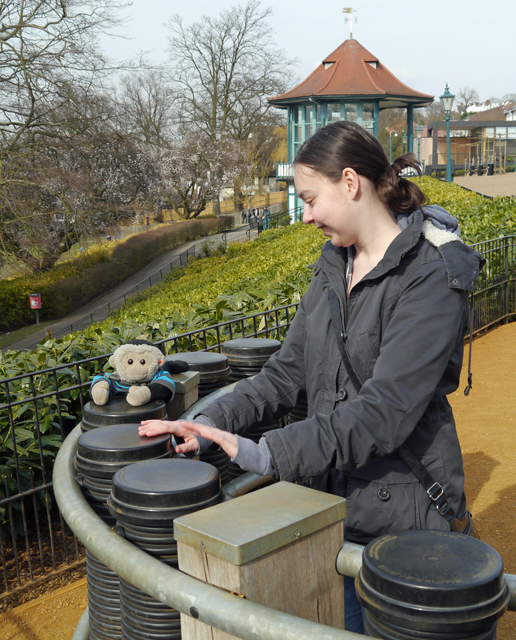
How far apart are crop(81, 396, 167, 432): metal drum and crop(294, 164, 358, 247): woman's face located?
3.16 feet

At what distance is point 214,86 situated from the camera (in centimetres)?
4806

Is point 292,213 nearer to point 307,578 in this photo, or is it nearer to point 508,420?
point 508,420

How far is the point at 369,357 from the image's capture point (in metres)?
1.67

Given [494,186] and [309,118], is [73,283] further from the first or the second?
[494,186]

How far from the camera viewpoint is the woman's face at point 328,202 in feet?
5.71

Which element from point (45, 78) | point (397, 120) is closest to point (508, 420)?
point (45, 78)

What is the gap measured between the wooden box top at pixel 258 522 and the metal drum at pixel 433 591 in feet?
0.43

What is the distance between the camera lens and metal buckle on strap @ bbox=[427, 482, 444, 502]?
1.61m

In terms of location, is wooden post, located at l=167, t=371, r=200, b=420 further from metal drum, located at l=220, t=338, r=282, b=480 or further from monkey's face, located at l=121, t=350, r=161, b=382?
metal drum, located at l=220, t=338, r=282, b=480

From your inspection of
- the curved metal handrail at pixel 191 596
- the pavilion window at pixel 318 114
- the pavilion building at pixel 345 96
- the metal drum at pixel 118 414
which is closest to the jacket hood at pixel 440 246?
the curved metal handrail at pixel 191 596

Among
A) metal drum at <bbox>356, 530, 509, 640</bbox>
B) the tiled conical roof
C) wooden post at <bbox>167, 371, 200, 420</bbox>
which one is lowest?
wooden post at <bbox>167, 371, 200, 420</bbox>

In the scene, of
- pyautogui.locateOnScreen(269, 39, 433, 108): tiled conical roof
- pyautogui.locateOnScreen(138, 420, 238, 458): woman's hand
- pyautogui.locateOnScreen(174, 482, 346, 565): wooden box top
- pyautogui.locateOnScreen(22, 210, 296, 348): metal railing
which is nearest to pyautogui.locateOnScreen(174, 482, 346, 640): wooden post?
pyautogui.locateOnScreen(174, 482, 346, 565): wooden box top

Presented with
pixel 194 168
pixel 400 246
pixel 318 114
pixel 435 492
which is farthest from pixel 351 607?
pixel 194 168

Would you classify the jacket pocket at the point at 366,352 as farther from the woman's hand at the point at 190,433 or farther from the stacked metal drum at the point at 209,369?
the stacked metal drum at the point at 209,369
